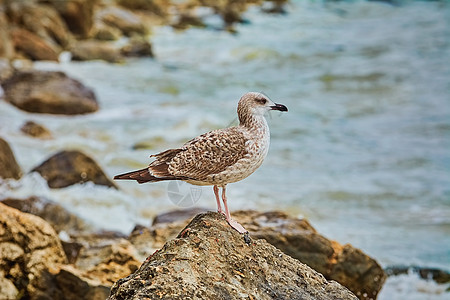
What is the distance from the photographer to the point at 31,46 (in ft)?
73.4

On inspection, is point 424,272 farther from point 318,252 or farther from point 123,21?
point 123,21

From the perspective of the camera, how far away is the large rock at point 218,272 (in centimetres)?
375

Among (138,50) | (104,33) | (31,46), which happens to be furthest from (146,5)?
(31,46)

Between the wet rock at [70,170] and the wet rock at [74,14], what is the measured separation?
55.0 ft

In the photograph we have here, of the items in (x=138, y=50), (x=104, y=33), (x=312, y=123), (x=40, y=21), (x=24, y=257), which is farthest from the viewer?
(x=104, y=33)

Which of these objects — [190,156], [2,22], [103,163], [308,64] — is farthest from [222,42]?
[190,156]

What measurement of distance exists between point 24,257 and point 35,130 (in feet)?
30.1

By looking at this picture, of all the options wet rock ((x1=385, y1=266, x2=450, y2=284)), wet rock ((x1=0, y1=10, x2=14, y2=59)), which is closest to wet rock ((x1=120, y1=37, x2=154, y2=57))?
wet rock ((x1=0, y1=10, x2=14, y2=59))

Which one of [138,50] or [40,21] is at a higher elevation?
[40,21]

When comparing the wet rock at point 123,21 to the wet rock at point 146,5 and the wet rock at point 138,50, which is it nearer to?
the wet rock at point 138,50

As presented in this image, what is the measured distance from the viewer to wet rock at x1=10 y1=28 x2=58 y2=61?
2223 centimetres

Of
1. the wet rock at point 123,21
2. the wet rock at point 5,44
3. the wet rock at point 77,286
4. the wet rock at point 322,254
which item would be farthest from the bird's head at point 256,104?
the wet rock at point 123,21

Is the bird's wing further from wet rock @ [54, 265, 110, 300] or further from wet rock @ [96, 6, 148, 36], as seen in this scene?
wet rock @ [96, 6, 148, 36]

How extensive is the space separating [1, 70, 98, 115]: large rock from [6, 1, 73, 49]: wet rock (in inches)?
242
